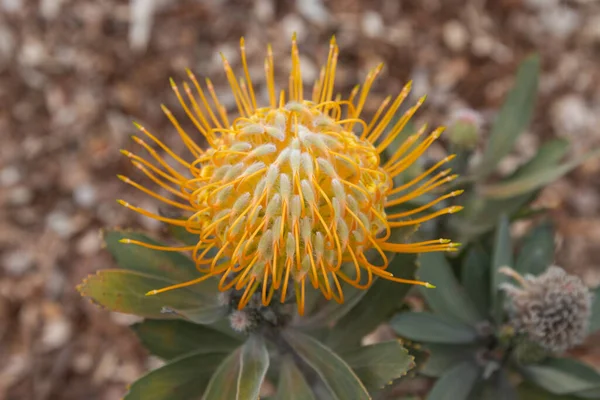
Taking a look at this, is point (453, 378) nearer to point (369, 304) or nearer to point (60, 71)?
point (369, 304)

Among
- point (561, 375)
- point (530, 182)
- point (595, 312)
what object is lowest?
point (561, 375)

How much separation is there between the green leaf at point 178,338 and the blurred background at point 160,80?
1.64m

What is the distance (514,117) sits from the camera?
2141 millimetres

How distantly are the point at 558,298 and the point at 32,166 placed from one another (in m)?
2.63

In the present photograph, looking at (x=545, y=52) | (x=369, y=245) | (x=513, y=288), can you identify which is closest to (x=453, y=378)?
(x=513, y=288)

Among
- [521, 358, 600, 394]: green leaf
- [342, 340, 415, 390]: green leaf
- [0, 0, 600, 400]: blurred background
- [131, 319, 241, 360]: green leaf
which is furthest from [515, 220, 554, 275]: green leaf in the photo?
[0, 0, 600, 400]: blurred background

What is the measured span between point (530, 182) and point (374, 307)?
71cm

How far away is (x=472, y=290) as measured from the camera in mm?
1763

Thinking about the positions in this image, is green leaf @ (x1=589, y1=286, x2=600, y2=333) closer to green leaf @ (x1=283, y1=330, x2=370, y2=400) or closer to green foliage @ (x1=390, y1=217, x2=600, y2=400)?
green foliage @ (x1=390, y1=217, x2=600, y2=400)

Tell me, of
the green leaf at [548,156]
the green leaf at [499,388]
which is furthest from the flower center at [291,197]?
the green leaf at [548,156]

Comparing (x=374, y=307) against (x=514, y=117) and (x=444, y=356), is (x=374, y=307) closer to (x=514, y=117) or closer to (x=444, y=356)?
(x=444, y=356)

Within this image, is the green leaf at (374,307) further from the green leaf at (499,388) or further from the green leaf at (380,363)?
the green leaf at (499,388)

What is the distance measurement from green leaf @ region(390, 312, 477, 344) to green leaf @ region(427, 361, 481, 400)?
2.7 inches

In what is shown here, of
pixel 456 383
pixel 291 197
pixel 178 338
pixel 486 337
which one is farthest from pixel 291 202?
pixel 486 337
